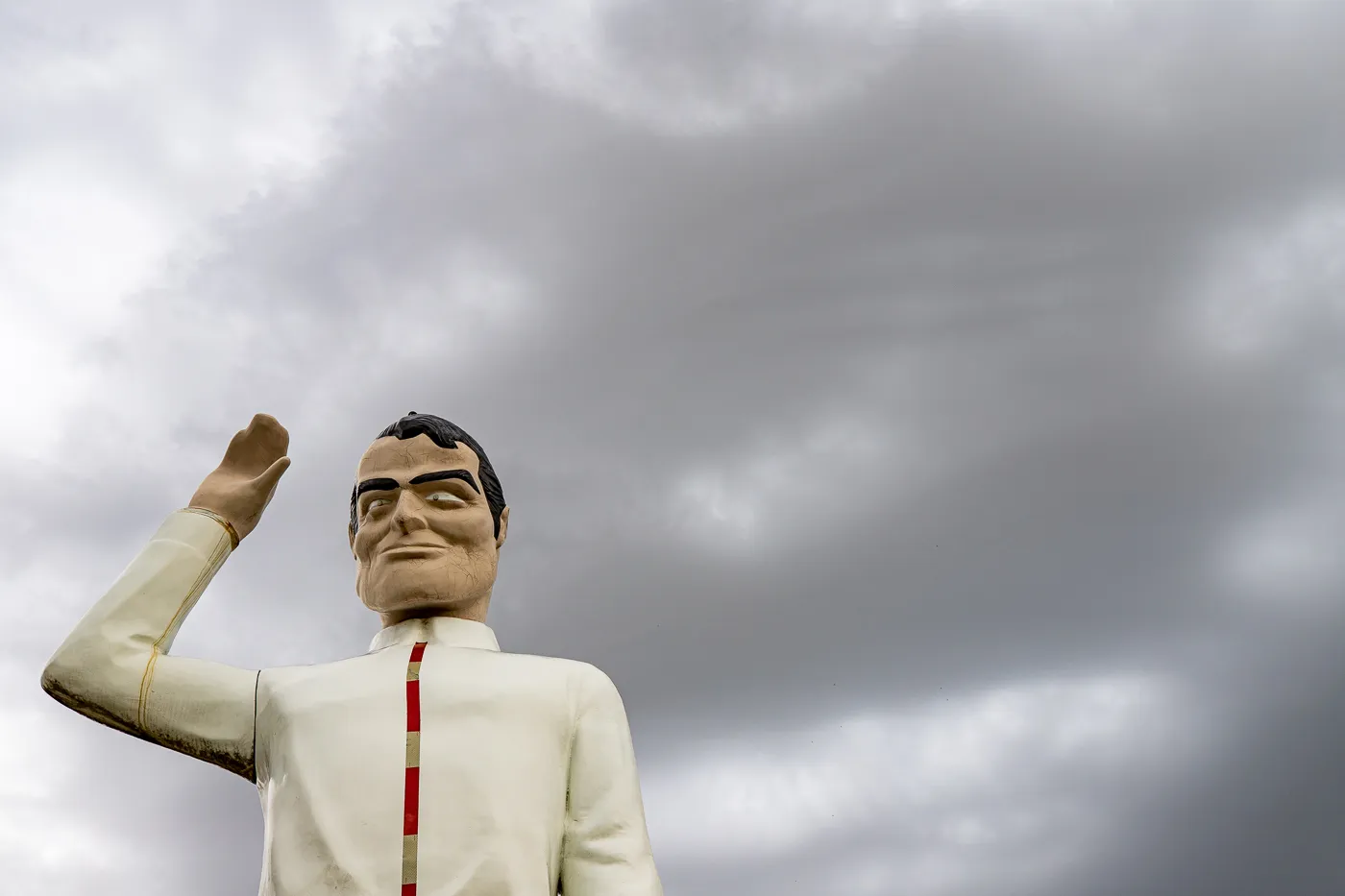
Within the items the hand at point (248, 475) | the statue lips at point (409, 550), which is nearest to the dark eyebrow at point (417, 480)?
the statue lips at point (409, 550)

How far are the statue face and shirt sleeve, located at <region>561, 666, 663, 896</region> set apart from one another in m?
0.81

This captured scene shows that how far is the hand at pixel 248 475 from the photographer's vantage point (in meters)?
6.94

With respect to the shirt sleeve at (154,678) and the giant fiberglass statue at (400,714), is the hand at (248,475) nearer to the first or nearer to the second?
the giant fiberglass statue at (400,714)

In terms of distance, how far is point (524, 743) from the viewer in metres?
6.25

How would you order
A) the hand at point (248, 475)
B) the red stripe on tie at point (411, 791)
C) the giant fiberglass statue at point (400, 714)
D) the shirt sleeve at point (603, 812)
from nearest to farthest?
the red stripe on tie at point (411, 791) < the giant fiberglass statue at point (400, 714) < the shirt sleeve at point (603, 812) < the hand at point (248, 475)

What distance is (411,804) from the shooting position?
591cm

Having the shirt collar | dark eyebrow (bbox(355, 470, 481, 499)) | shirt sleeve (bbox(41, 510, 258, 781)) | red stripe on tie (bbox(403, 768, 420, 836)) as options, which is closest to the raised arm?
shirt sleeve (bbox(41, 510, 258, 781))

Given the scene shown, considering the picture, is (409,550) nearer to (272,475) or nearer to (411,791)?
(272,475)

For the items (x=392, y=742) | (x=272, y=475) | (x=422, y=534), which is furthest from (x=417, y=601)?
(x=272, y=475)

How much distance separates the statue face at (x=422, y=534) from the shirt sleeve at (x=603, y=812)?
2.66ft

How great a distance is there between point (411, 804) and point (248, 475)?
215 centimetres

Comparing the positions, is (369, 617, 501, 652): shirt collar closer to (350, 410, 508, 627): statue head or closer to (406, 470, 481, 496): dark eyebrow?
(350, 410, 508, 627): statue head

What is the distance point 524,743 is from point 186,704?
1552 mm

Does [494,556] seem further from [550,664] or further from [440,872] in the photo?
[440,872]
